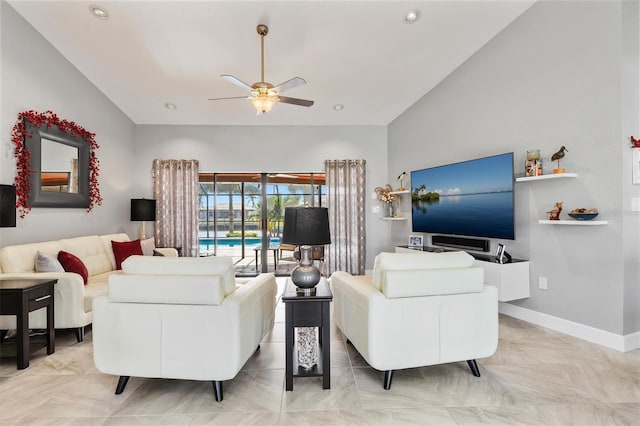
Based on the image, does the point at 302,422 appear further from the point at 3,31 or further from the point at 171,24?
the point at 3,31

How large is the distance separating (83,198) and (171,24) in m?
2.65

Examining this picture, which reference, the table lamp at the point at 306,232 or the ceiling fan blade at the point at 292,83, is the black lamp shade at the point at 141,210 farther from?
the table lamp at the point at 306,232

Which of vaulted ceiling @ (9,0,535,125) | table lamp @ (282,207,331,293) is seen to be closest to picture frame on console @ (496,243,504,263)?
table lamp @ (282,207,331,293)

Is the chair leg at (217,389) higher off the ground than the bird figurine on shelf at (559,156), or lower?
lower

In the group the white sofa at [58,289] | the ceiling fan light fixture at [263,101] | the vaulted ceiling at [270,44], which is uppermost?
the vaulted ceiling at [270,44]

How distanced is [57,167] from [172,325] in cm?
328

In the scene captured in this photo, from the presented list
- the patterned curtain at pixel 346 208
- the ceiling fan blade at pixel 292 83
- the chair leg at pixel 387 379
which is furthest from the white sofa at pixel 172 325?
the patterned curtain at pixel 346 208

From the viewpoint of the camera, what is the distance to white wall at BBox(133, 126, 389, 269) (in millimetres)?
5809

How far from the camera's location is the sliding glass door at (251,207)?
19.7 feet

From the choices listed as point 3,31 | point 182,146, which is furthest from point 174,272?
point 182,146

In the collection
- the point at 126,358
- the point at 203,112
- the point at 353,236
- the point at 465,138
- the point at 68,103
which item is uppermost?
the point at 203,112

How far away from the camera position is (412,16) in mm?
3170

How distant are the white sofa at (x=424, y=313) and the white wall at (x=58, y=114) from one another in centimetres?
368

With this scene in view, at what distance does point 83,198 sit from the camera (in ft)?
14.0
